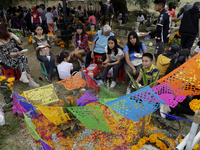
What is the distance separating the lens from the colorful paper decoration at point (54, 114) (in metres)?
2.20

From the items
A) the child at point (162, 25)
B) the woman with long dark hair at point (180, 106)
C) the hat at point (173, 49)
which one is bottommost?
the woman with long dark hair at point (180, 106)

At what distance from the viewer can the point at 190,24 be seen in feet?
14.0

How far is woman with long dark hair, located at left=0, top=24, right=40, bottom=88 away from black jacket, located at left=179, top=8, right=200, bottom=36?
4.52 metres

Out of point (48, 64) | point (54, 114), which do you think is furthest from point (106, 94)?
point (48, 64)

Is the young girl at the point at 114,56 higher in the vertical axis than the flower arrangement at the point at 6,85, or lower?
higher

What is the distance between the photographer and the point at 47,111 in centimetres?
224

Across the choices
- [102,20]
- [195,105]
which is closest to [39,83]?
[195,105]

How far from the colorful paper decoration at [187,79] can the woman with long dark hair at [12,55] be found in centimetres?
339

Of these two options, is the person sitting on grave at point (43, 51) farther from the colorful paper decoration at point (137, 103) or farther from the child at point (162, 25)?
the colorful paper decoration at point (137, 103)

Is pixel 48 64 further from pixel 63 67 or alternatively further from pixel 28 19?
pixel 28 19

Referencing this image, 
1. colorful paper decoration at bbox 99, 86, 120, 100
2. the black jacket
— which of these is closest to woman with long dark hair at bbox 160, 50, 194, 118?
colorful paper decoration at bbox 99, 86, 120, 100

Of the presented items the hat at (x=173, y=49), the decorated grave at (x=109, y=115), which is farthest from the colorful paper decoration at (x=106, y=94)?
the hat at (x=173, y=49)

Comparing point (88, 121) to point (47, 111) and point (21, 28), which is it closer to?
point (47, 111)

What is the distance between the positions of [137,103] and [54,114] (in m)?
1.29
